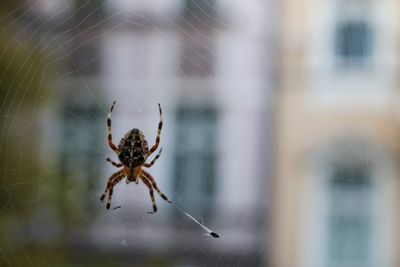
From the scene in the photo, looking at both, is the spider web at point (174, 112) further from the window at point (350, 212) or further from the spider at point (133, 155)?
the spider at point (133, 155)

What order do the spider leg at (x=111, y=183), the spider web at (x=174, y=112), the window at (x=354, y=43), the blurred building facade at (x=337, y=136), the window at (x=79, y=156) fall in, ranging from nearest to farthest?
1. the spider leg at (x=111, y=183)
2. the window at (x=79, y=156)
3. the spider web at (x=174, y=112)
4. the blurred building facade at (x=337, y=136)
5. the window at (x=354, y=43)

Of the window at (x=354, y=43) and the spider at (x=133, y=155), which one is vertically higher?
the window at (x=354, y=43)

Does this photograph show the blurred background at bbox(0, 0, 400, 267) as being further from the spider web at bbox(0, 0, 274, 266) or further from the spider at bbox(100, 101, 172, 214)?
the spider at bbox(100, 101, 172, 214)

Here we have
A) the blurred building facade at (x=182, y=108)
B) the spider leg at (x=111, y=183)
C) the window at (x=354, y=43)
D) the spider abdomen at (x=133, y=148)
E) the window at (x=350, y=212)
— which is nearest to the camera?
the spider abdomen at (x=133, y=148)

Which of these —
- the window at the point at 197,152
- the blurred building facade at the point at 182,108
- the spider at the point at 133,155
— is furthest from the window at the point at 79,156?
the spider at the point at 133,155

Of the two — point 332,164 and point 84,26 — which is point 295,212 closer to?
point 332,164

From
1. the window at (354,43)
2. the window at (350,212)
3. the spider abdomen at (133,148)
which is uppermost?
the window at (354,43)

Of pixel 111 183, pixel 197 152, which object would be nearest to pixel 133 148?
pixel 111 183
